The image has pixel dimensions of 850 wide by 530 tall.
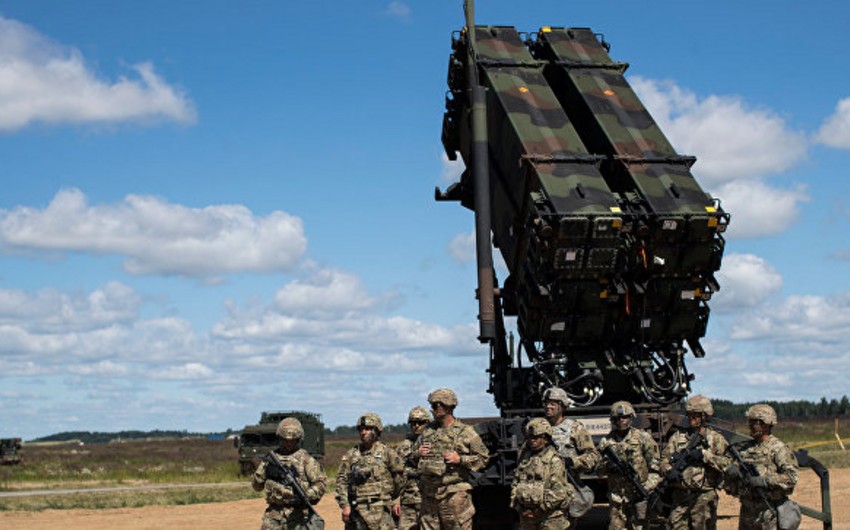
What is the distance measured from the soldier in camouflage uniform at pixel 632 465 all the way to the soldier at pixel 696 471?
28 centimetres

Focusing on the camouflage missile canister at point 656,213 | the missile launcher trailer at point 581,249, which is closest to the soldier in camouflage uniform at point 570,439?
the missile launcher trailer at point 581,249

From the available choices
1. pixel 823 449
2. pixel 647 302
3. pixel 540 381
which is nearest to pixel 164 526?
pixel 540 381

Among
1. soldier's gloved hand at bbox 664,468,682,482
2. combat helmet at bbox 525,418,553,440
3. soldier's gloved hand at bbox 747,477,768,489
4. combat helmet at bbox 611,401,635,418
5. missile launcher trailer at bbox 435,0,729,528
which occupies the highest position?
missile launcher trailer at bbox 435,0,729,528

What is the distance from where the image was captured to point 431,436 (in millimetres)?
8992

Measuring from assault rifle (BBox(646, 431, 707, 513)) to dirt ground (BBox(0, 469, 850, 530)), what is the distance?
4379 mm

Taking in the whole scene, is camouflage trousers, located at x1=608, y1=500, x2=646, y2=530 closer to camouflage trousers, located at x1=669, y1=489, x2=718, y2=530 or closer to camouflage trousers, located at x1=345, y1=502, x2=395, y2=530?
camouflage trousers, located at x1=669, y1=489, x2=718, y2=530

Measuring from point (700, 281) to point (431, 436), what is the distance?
5.02 meters

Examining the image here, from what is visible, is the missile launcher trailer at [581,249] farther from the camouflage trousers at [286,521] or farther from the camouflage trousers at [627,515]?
the camouflage trousers at [286,521]

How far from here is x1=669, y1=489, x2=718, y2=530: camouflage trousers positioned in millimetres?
9347

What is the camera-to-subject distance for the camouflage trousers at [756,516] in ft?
26.2

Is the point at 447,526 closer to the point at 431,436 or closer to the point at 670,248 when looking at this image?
the point at 431,436

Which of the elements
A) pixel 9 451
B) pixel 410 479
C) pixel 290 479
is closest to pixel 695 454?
pixel 410 479

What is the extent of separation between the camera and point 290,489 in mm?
8508

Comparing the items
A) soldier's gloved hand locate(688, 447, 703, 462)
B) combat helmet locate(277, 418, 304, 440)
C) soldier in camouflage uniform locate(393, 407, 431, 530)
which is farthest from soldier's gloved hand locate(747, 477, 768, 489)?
combat helmet locate(277, 418, 304, 440)
